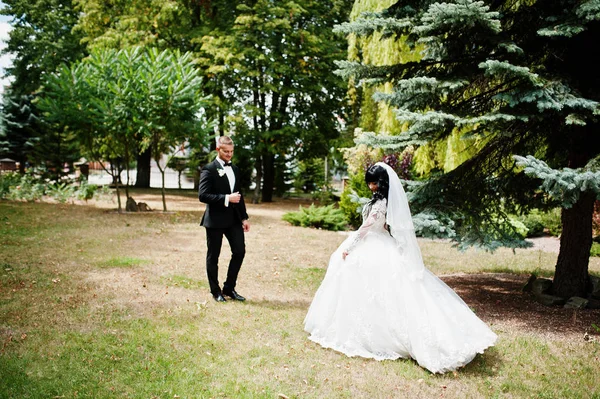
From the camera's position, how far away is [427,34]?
6.41 m

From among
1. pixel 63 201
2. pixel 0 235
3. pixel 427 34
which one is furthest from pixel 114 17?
pixel 427 34

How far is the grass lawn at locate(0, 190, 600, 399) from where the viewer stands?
4.59m

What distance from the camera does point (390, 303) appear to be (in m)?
5.29

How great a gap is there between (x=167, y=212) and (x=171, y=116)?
3521 millimetres

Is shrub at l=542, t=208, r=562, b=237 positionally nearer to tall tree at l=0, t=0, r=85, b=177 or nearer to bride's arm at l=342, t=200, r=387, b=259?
bride's arm at l=342, t=200, r=387, b=259

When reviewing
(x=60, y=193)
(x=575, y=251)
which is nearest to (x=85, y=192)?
(x=60, y=193)

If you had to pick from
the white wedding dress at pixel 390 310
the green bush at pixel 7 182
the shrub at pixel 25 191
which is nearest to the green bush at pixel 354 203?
the white wedding dress at pixel 390 310

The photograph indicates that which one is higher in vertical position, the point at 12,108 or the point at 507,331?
the point at 12,108

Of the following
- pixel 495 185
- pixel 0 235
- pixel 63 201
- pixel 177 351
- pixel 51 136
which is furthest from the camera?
pixel 51 136

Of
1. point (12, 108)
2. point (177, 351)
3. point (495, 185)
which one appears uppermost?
point (12, 108)

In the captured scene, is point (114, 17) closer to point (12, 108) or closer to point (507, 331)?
point (12, 108)

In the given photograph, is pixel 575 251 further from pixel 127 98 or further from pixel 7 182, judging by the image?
pixel 7 182

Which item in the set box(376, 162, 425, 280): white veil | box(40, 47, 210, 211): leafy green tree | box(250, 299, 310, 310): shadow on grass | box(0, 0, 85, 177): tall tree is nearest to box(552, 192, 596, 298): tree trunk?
box(376, 162, 425, 280): white veil

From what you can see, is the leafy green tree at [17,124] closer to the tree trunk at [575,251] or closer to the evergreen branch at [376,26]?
the evergreen branch at [376,26]
